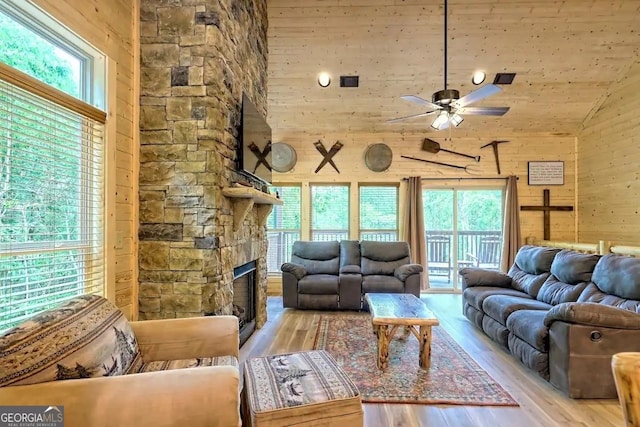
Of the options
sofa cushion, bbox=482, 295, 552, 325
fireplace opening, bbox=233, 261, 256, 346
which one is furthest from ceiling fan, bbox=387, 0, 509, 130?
fireplace opening, bbox=233, 261, 256, 346

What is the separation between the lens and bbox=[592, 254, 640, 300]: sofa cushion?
9.09 feet

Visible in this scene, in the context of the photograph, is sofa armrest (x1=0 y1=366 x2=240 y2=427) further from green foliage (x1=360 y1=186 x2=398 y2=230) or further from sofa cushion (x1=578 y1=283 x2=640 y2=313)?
green foliage (x1=360 y1=186 x2=398 y2=230)

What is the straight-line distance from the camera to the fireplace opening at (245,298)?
3498 millimetres

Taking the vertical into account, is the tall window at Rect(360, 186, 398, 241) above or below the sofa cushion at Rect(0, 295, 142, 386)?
above

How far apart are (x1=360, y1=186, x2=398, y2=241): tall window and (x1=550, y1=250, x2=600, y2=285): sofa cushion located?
2.98 meters

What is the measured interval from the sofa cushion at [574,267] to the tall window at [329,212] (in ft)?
11.4

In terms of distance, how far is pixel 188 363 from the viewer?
1.98 metres

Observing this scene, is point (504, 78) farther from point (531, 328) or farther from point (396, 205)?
point (531, 328)

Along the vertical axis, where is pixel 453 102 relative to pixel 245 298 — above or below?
above

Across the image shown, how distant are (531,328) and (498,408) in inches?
31.0

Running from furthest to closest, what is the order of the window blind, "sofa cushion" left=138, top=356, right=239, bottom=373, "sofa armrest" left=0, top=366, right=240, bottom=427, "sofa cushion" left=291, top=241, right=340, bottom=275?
"sofa cushion" left=291, top=241, right=340, bottom=275 → "sofa cushion" left=138, top=356, right=239, bottom=373 → the window blind → "sofa armrest" left=0, top=366, right=240, bottom=427

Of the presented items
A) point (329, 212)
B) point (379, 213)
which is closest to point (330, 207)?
point (329, 212)

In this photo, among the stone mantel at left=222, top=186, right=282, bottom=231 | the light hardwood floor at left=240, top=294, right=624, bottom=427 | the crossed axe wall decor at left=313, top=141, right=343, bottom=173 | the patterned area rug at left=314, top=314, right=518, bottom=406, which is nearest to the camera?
the light hardwood floor at left=240, top=294, right=624, bottom=427

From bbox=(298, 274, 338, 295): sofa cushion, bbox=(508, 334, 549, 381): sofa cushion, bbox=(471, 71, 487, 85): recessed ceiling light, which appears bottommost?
bbox=(508, 334, 549, 381): sofa cushion
